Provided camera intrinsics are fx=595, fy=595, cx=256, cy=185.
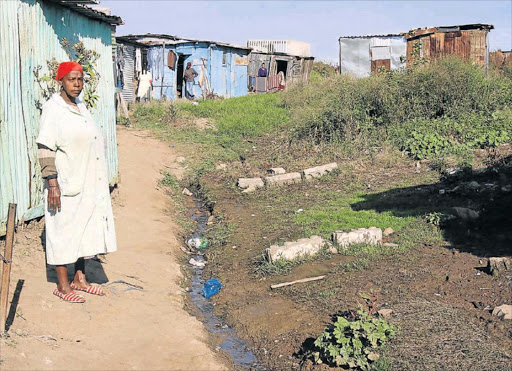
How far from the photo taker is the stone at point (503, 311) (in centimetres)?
459

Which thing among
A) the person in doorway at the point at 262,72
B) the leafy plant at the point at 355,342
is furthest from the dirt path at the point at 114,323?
the person in doorway at the point at 262,72

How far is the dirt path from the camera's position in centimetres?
393

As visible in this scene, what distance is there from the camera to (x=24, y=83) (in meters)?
5.77

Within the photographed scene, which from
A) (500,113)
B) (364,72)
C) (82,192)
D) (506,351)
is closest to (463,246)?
(506,351)

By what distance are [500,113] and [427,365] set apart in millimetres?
9932

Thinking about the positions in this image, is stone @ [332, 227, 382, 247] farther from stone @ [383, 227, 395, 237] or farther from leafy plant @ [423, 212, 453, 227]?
leafy plant @ [423, 212, 453, 227]

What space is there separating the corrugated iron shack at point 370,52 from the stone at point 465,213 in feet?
50.7

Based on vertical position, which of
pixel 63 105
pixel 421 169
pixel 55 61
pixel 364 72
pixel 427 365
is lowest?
pixel 427 365

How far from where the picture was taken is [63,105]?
14.6 feet

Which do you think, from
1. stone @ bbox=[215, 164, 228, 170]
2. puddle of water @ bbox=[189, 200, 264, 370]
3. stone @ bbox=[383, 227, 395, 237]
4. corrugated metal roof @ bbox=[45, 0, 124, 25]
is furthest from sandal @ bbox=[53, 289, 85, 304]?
stone @ bbox=[215, 164, 228, 170]

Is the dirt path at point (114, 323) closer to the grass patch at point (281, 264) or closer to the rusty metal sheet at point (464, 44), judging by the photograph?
the grass patch at point (281, 264)

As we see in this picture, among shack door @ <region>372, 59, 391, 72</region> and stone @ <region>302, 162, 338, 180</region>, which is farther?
shack door @ <region>372, 59, 391, 72</region>

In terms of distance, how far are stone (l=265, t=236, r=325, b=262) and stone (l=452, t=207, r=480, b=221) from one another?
1853mm

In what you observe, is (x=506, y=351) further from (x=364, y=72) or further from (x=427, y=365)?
(x=364, y=72)
